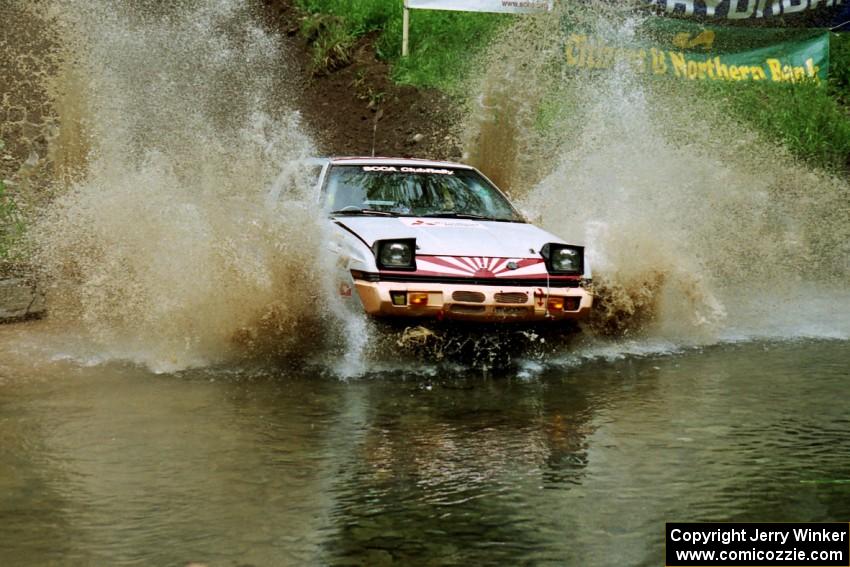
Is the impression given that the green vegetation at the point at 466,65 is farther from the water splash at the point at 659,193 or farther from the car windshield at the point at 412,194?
the car windshield at the point at 412,194

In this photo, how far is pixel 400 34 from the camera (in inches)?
805

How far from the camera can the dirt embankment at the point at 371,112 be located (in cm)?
1741

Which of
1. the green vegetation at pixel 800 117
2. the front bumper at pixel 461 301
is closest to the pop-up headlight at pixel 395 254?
the front bumper at pixel 461 301

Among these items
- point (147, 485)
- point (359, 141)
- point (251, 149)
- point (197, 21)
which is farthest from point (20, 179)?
point (147, 485)

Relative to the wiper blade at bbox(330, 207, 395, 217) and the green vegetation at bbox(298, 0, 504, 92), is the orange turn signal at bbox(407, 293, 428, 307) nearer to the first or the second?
the wiper blade at bbox(330, 207, 395, 217)

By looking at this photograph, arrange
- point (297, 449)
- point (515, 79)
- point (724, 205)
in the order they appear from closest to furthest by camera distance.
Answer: point (297, 449) < point (724, 205) < point (515, 79)

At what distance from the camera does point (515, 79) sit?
55.2 ft

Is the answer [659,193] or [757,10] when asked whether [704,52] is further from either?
[659,193]

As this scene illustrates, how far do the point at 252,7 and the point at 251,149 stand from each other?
14679 mm

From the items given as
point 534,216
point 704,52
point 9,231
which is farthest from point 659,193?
point 9,231

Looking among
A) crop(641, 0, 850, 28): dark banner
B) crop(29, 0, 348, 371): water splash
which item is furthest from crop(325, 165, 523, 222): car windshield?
crop(641, 0, 850, 28): dark banner

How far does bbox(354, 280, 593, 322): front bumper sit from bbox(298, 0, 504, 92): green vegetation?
10929 mm

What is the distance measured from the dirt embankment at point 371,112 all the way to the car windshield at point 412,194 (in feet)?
22.7

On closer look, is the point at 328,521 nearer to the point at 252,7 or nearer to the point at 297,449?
the point at 297,449
